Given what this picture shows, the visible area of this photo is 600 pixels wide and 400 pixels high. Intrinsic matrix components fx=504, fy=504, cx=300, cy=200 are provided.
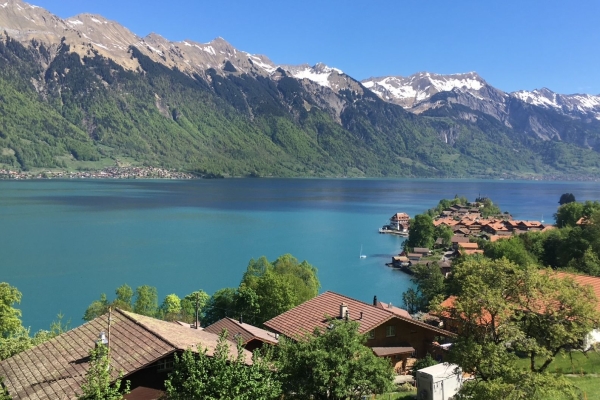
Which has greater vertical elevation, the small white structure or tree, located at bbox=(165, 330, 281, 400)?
tree, located at bbox=(165, 330, 281, 400)

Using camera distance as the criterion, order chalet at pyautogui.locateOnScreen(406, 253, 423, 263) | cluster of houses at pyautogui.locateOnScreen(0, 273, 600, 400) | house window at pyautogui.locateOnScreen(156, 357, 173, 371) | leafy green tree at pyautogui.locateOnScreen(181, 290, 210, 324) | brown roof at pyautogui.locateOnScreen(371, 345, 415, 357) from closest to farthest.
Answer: cluster of houses at pyautogui.locateOnScreen(0, 273, 600, 400) < house window at pyautogui.locateOnScreen(156, 357, 173, 371) < brown roof at pyautogui.locateOnScreen(371, 345, 415, 357) < leafy green tree at pyautogui.locateOnScreen(181, 290, 210, 324) < chalet at pyautogui.locateOnScreen(406, 253, 423, 263)

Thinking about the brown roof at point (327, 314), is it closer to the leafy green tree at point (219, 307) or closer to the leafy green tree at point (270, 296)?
the leafy green tree at point (270, 296)

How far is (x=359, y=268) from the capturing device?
256 feet

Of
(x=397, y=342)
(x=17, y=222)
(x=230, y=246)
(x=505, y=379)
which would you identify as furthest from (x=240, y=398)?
(x=17, y=222)

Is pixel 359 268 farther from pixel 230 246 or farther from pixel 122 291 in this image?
pixel 122 291

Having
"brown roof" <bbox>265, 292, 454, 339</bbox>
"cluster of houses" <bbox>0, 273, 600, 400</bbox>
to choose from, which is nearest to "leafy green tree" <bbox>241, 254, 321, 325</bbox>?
"brown roof" <bbox>265, 292, 454, 339</bbox>

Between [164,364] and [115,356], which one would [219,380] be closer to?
[164,364]

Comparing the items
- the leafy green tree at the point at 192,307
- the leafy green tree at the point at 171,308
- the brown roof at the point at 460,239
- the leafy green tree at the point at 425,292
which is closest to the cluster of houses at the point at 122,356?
the leafy green tree at the point at 192,307

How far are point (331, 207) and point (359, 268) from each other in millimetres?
92117

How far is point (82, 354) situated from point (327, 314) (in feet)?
39.9

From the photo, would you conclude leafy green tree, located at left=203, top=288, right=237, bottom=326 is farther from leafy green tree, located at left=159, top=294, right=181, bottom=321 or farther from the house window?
the house window

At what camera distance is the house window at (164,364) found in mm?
14281

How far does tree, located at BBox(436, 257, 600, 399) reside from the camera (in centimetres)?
1383

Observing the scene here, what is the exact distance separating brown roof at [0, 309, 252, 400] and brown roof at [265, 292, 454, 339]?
23.8 ft
